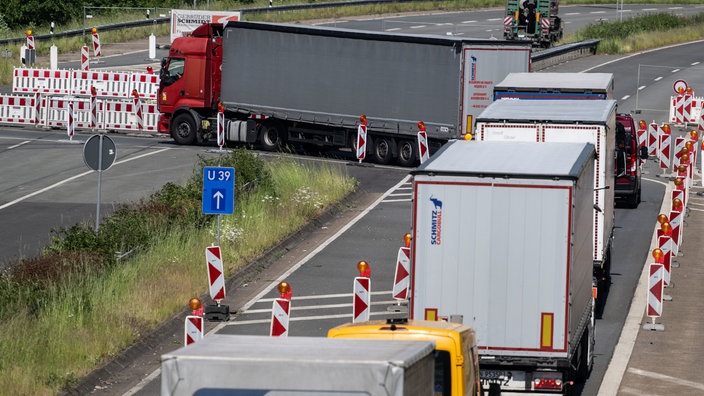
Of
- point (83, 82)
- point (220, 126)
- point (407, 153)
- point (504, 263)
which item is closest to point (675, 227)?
point (504, 263)

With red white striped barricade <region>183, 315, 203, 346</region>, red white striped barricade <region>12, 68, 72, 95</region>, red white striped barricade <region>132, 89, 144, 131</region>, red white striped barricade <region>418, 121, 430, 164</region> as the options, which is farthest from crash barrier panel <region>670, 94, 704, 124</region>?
red white striped barricade <region>183, 315, 203, 346</region>

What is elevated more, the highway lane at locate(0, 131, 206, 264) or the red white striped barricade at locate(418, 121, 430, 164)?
the red white striped barricade at locate(418, 121, 430, 164)

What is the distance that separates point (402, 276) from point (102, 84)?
103 ft

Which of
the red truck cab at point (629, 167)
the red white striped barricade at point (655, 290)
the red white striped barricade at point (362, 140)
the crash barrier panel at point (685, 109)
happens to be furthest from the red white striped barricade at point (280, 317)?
the crash barrier panel at point (685, 109)

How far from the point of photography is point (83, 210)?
94.7 feet

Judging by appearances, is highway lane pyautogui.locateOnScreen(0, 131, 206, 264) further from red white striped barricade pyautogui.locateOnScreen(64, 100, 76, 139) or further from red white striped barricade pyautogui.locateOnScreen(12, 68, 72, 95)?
red white striped barricade pyautogui.locateOnScreen(12, 68, 72, 95)

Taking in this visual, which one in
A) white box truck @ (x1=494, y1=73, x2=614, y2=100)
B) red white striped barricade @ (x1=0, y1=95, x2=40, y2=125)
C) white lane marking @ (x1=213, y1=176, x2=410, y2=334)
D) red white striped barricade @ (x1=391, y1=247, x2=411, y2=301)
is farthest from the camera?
red white striped barricade @ (x1=0, y1=95, x2=40, y2=125)

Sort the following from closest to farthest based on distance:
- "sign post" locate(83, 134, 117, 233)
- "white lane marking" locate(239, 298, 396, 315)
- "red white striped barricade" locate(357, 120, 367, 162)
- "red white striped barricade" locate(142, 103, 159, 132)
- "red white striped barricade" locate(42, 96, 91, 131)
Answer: "white lane marking" locate(239, 298, 396, 315), "sign post" locate(83, 134, 117, 233), "red white striped barricade" locate(357, 120, 367, 162), "red white striped barricade" locate(142, 103, 159, 132), "red white striped barricade" locate(42, 96, 91, 131)

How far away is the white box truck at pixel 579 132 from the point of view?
66.2 feet

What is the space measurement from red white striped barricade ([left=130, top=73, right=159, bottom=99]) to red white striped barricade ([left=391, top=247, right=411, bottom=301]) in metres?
29.8

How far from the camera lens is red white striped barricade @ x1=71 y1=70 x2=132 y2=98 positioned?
50094 millimetres

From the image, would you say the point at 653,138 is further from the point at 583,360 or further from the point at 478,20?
the point at 478,20

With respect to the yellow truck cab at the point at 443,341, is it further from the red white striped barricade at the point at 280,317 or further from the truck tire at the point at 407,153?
the truck tire at the point at 407,153

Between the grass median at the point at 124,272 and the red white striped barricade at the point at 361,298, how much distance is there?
2.86m
